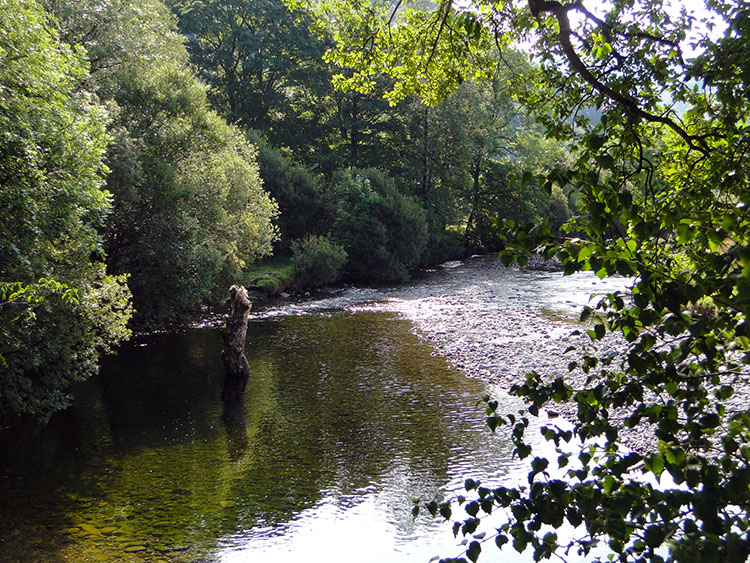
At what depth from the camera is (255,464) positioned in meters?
13.3

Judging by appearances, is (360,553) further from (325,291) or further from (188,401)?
(325,291)

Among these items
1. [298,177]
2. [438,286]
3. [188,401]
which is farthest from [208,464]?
[298,177]

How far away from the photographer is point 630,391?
11.9 feet

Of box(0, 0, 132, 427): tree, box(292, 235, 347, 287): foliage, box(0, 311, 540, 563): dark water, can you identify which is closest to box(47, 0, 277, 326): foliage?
box(0, 311, 540, 563): dark water

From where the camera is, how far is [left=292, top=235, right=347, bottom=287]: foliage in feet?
123

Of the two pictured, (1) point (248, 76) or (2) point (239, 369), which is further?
(1) point (248, 76)

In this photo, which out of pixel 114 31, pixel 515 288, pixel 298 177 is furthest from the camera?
pixel 298 177

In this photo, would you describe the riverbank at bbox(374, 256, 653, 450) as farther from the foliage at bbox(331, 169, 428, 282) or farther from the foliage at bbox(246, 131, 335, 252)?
the foliage at bbox(246, 131, 335, 252)

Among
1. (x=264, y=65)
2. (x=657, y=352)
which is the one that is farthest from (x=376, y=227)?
(x=657, y=352)

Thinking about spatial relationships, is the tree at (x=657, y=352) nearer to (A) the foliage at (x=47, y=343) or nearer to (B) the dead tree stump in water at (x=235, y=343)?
(A) the foliage at (x=47, y=343)

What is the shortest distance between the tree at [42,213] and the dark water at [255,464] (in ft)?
5.96

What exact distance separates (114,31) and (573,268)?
30298 millimetres

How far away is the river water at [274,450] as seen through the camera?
33.6 ft

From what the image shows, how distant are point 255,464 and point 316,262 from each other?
24.9m
